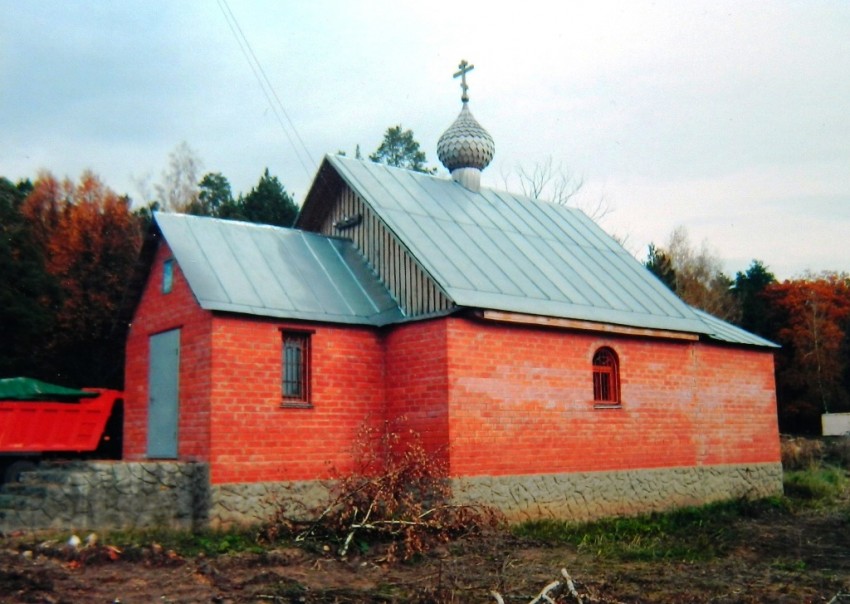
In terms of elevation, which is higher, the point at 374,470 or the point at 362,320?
the point at 362,320

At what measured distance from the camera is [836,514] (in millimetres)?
17219

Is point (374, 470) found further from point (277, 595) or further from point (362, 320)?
point (277, 595)

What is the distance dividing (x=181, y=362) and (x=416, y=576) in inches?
229

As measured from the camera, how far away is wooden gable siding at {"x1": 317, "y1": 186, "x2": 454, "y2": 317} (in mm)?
15000

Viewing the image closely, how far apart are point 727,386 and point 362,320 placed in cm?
792

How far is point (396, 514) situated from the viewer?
12.8m

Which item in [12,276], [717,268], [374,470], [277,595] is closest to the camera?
[277,595]

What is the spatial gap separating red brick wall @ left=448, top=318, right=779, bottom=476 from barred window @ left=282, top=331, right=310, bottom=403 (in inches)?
89.5

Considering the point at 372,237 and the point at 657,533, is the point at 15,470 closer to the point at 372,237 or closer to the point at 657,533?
the point at 372,237

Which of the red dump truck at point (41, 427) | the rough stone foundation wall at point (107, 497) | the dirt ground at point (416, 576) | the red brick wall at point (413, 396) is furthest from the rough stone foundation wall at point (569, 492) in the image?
the red dump truck at point (41, 427)

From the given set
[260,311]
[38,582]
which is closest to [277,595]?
[38,582]

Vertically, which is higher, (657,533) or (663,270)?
(663,270)

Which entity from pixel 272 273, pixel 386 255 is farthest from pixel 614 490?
pixel 272 273

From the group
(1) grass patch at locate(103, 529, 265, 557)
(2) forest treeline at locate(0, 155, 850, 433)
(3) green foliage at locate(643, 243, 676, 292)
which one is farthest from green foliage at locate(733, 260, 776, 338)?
(1) grass patch at locate(103, 529, 265, 557)
